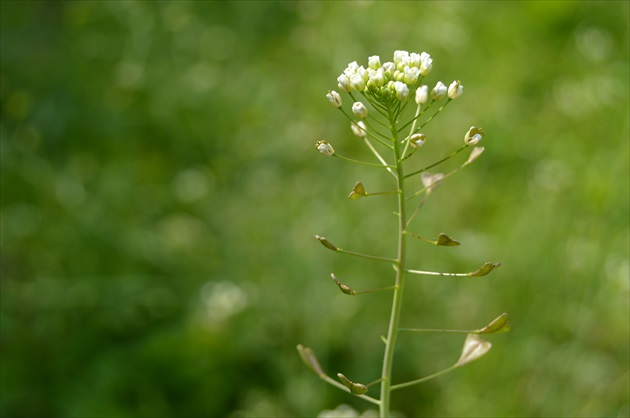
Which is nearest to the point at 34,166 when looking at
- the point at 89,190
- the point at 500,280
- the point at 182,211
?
the point at 89,190

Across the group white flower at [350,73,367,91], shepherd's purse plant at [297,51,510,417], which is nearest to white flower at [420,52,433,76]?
shepherd's purse plant at [297,51,510,417]

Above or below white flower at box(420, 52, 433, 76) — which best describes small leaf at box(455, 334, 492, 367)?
below

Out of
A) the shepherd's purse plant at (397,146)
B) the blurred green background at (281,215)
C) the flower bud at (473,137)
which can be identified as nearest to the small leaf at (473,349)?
the shepherd's purse plant at (397,146)

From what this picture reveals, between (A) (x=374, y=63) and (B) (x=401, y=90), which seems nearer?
(B) (x=401, y=90)

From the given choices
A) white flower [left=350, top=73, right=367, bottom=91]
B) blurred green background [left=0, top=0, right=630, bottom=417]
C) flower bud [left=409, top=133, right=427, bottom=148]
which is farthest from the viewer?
blurred green background [left=0, top=0, right=630, bottom=417]

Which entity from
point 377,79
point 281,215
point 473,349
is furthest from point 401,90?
point 281,215

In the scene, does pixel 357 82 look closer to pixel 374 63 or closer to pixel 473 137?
pixel 374 63

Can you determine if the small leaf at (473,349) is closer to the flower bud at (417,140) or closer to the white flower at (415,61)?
the flower bud at (417,140)

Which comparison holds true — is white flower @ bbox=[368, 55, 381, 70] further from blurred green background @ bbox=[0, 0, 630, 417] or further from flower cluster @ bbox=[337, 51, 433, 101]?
blurred green background @ bbox=[0, 0, 630, 417]

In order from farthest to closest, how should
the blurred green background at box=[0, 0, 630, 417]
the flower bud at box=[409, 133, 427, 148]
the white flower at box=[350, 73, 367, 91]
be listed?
1. the blurred green background at box=[0, 0, 630, 417]
2. the white flower at box=[350, 73, 367, 91]
3. the flower bud at box=[409, 133, 427, 148]
